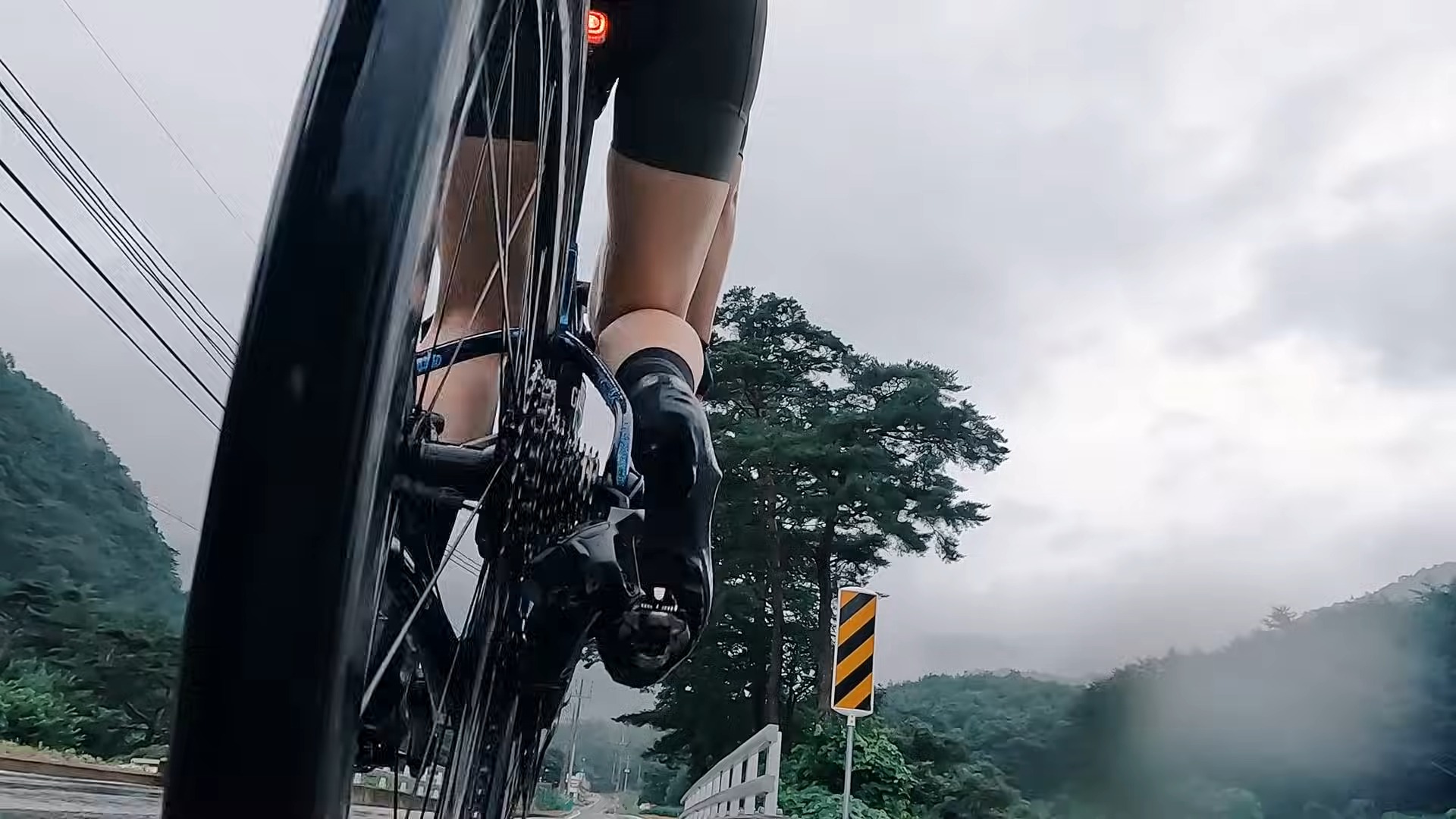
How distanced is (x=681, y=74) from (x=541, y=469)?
47cm

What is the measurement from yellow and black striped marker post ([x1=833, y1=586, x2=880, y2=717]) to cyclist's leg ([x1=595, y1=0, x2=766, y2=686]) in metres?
3.23

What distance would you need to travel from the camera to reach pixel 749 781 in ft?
12.5

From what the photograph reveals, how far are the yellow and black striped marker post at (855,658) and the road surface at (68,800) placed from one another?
11.6 ft

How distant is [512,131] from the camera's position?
3.00ft

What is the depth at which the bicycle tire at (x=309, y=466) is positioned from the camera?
0.44 m

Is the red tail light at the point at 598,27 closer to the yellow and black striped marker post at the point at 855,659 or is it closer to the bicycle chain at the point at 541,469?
the bicycle chain at the point at 541,469

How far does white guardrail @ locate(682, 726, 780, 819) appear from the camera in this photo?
11.9ft

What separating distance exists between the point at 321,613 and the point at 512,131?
0.56 metres

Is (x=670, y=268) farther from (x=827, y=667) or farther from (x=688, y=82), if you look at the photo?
(x=827, y=667)

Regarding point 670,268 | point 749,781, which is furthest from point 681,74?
point 749,781

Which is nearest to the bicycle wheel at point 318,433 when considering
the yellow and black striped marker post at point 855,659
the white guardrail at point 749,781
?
the white guardrail at point 749,781

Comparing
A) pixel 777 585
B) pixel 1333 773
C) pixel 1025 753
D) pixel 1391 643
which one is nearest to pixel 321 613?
pixel 1025 753

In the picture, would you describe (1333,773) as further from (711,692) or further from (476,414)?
(711,692)

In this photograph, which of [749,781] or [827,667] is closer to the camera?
[749,781]
